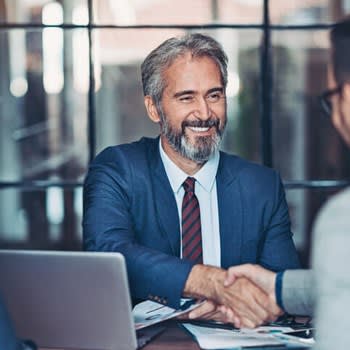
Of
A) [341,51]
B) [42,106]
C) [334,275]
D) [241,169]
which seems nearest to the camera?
[334,275]

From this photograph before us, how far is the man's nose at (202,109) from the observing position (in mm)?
2652

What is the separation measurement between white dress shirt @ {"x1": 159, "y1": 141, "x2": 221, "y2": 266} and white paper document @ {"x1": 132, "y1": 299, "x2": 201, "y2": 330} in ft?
1.02

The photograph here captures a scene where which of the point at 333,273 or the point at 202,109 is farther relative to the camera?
the point at 202,109

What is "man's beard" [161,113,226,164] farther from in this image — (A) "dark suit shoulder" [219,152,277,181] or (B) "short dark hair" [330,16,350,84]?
(B) "short dark hair" [330,16,350,84]

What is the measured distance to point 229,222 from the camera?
2.63 meters

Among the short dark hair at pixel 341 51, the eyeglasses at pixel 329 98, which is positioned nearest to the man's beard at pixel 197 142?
the eyeglasses at pixel 329 98

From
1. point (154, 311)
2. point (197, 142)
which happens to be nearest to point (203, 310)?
point (154, 311)

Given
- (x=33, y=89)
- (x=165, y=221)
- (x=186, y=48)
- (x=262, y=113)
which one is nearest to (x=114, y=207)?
(x=165, y=221)

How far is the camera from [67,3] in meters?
7.02

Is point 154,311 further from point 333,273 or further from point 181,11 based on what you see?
point 181,11

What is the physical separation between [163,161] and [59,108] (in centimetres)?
575

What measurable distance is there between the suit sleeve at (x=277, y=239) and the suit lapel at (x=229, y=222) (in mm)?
79

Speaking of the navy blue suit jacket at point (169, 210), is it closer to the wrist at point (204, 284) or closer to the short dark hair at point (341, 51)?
the wrist at point (204, 284)

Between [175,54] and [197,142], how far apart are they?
28cm
